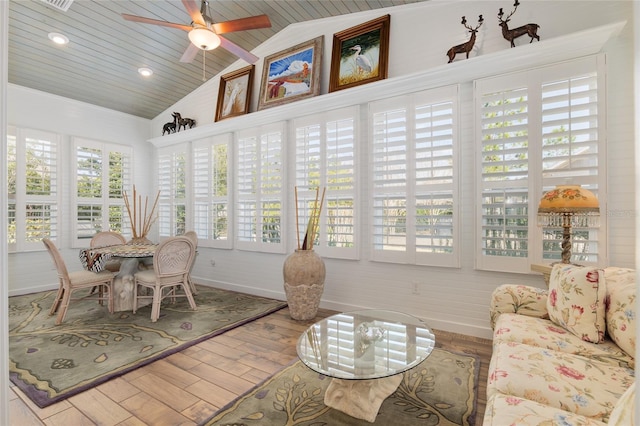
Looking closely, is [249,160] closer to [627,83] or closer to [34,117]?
[34,117]

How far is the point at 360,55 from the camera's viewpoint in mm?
3619

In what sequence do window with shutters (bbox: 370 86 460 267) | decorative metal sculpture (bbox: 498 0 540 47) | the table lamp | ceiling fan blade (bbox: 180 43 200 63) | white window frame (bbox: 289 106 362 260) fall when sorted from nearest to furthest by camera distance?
the table lamp < decorative metal sculpture (bbox: 498 0 540 47) < ceiling fan blade (bbox: 180 43 200 63) < window with shutters (bbox: 370 86 460 267) < white window frame (bbox: 289 106 362 260)

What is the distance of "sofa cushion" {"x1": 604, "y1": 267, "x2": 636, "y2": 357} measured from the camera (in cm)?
160

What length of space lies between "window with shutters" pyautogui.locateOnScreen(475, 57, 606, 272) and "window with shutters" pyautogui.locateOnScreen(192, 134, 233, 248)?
3586 mm

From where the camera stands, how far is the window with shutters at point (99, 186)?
4969mm

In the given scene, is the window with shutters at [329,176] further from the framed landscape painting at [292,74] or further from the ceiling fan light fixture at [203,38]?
the ceiling fan light fixture at [203,38]

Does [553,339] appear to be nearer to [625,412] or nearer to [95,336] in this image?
[625,412]

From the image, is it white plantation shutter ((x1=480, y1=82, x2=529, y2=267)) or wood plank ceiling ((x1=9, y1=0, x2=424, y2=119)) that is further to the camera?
wood plank ceiling ((x1=9, y1=0, x2=424, y2=119))

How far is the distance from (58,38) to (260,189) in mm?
3046

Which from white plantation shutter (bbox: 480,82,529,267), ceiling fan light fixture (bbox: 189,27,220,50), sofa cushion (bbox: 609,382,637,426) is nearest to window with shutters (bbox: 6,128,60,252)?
ceiling fan light fixture (bbox: 189,27,220,50)

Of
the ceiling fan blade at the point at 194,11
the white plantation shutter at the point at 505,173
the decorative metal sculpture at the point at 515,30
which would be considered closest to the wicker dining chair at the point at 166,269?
the ceiling fan blade at the point at 194,11

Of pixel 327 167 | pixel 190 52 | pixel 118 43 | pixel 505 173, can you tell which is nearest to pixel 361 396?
pixel 505 173

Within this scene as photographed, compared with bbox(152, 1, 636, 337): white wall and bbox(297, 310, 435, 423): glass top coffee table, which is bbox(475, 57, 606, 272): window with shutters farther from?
bbox(297, 310, 435, 423): glass top coffee table

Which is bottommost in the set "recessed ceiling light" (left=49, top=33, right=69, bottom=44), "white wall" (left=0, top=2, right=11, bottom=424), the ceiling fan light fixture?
"white wall" (left=0, top=2, right=11, bottom=424)
